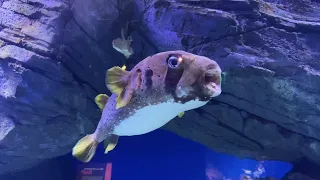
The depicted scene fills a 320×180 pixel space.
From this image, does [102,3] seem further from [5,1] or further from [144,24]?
[5,1]

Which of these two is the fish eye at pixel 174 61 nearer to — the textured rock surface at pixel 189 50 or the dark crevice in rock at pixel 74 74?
the textured rock surface at pixel 189 50

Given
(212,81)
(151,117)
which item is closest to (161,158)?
(151,117)

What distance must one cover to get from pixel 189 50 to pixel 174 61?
6.77ft

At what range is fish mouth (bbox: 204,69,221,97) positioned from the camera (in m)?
1.62

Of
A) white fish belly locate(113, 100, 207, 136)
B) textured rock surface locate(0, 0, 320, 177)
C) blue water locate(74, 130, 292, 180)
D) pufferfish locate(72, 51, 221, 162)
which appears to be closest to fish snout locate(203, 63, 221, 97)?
pufferfish locate(72, 51, 221, 162)

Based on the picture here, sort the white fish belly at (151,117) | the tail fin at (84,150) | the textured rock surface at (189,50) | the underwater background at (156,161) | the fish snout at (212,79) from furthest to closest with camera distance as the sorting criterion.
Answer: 1. the underwater background at (156,161)
2. the textured rock surface at (189,50)
3. the tail fin at (84,150)
4. the white fish belly at (151,117)
5. the fish snout at (212,79)

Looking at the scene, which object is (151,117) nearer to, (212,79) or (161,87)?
(161,87)

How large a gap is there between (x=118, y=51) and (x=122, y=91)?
2.42 meters

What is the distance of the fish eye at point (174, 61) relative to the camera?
5.44ft

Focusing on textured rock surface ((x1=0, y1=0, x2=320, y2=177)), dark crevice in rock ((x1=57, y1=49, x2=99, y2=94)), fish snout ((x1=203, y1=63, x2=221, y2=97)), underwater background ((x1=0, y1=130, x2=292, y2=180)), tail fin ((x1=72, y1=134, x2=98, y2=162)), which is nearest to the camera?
fish snout ((x1=203, y1=63, x2=221, y2=97))

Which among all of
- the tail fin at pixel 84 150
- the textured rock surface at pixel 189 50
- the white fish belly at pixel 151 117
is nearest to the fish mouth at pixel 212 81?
the white fish belly at pixel 151 117

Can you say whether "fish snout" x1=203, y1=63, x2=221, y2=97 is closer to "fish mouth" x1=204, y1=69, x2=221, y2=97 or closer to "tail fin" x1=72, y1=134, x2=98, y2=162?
"fish mouth" x1=204, y1=69, x2=221, y2=97

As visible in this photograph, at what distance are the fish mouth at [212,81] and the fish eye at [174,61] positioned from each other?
0.17 m

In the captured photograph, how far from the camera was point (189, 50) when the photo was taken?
3.69 metres
